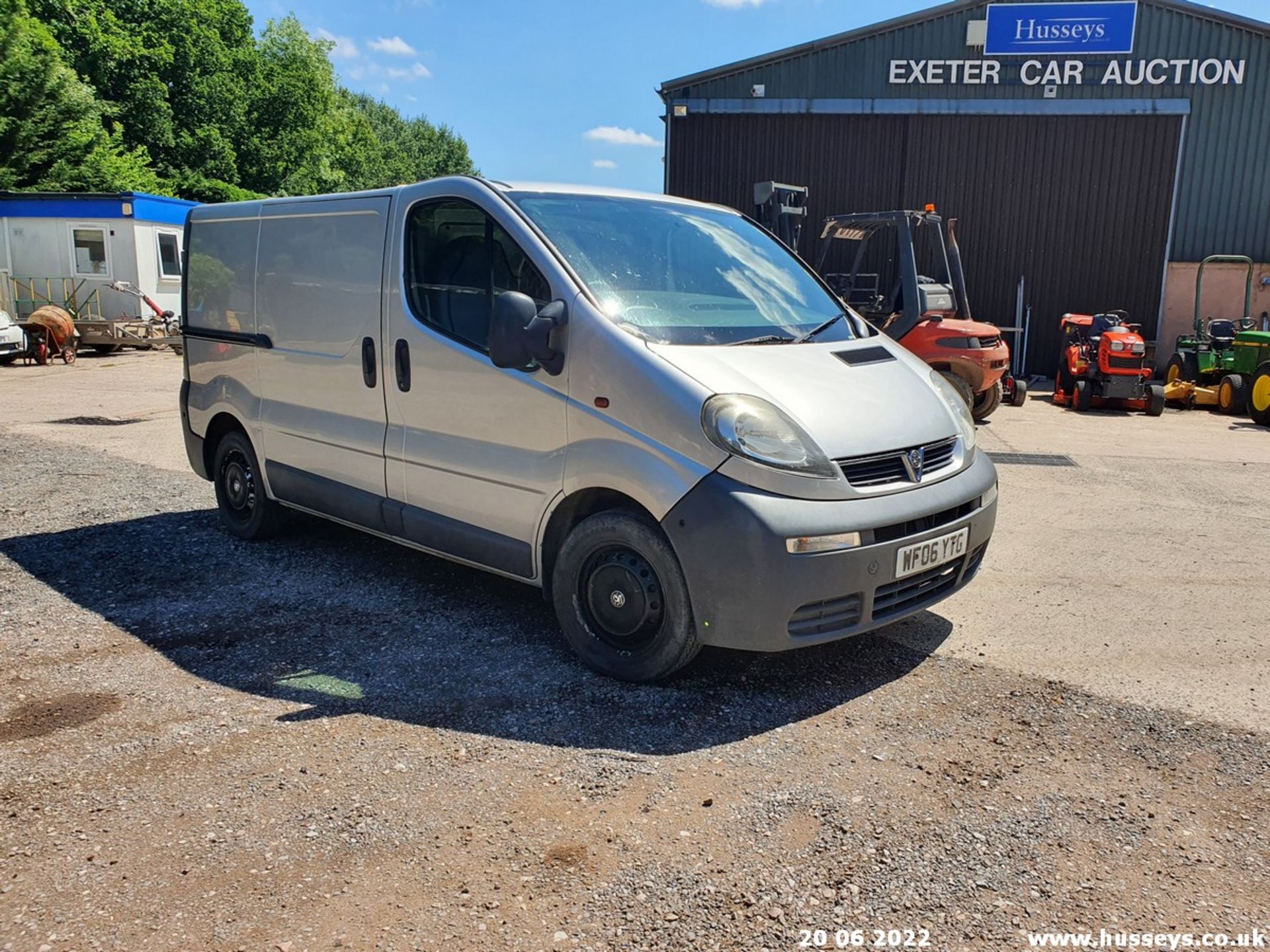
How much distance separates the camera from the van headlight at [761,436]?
3516 millimetres

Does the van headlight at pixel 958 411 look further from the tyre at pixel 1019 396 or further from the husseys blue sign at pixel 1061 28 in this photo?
the husseys blue sign at pixel 1061 28

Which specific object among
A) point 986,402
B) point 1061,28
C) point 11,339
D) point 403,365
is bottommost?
point 986,402

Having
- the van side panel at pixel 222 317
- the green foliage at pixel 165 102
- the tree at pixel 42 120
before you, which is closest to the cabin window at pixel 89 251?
the tree at pixel 42 120

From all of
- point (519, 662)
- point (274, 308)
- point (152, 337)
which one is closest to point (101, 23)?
point (152, 337)

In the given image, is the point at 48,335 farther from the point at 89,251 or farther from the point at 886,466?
the point at 886,466

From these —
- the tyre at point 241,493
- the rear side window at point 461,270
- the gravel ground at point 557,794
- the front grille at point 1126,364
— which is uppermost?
the rear side window at point 461,270

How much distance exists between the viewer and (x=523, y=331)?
3.85 metres

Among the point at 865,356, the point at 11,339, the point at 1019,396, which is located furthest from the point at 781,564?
the point at 11,339

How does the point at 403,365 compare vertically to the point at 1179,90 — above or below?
below

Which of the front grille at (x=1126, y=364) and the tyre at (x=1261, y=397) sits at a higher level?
the front grille at (x=1126, y=364)

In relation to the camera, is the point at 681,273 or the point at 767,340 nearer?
the point at 767,340

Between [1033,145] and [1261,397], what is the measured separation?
7615mm

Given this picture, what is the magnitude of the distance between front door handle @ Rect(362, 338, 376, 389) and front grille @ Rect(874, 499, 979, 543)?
8.76 ft

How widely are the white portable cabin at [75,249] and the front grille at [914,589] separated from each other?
21.8 m
